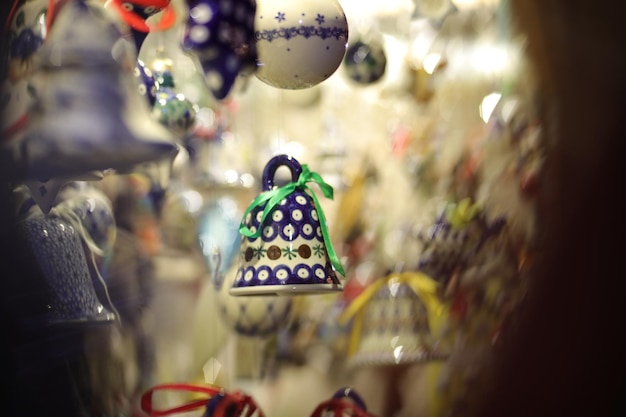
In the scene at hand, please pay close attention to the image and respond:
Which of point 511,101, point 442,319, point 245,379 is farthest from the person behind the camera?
point 511,101

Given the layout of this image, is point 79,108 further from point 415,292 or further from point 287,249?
point 415,292

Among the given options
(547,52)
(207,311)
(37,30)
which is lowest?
(207,311)

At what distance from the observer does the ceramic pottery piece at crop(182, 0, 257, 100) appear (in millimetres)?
1067

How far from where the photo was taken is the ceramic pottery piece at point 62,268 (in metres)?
0.94

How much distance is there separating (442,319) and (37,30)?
141cm

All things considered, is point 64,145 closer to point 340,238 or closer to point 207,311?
point 207,311

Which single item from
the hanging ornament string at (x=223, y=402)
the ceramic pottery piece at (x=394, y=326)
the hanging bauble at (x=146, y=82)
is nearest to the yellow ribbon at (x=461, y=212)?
the ceramic pottery piece at (x=394, y=326)

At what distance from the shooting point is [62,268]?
967 millimetres

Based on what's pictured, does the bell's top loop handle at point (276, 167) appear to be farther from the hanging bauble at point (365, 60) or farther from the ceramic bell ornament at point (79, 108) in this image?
the hanging bauble at point (365, 60)

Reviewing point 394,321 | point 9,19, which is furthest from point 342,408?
point 9,19

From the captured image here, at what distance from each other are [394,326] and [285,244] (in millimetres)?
790

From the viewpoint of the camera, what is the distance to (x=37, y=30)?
35.4 inches

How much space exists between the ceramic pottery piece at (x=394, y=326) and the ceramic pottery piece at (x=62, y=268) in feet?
3.14

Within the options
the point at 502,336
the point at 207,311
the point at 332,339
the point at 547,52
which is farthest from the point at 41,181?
the point at 547,52
